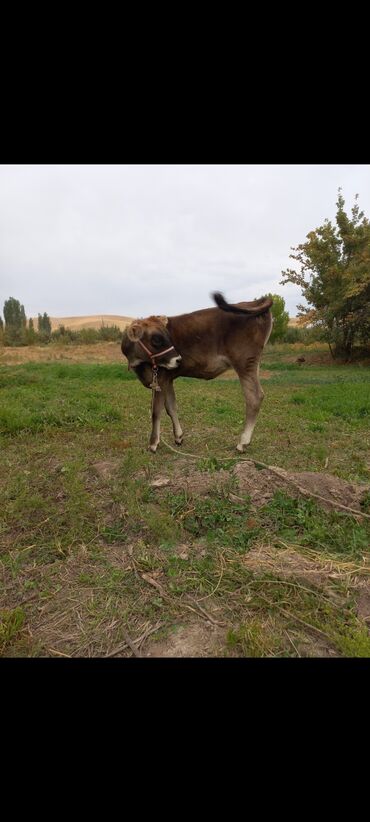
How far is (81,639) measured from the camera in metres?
2.41

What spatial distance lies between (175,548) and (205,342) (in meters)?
2.78

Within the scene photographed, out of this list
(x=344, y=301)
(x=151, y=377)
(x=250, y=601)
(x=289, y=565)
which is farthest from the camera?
(x=344, y=301)

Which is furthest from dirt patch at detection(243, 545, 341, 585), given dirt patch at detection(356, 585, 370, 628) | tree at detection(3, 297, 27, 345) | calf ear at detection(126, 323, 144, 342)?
tree at detection(3, 297, 27, 345)

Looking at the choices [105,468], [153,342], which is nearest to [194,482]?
[105,468]

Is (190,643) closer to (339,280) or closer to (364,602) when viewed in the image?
(364,602)

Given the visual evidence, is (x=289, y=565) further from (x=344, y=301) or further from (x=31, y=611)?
(x=344, y=301)

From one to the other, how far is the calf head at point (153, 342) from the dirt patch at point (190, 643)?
3.18 m

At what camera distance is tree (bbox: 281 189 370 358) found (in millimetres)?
19297

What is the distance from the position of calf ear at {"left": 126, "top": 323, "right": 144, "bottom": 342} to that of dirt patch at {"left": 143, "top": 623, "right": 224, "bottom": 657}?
3503mm

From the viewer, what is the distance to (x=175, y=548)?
3.38 meters

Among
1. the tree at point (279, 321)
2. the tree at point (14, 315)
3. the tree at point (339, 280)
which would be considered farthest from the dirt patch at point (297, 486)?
the tree at point (14, 315)

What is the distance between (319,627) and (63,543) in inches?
89.1

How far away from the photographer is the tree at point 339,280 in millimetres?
19297

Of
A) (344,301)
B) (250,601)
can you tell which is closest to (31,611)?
(250,601)
